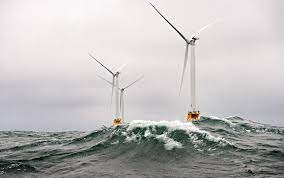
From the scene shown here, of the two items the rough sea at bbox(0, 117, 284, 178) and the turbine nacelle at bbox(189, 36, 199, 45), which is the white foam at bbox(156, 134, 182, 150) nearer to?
the rough sea at bbox(0, 117, 284, 178)

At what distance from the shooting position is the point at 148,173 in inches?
1126

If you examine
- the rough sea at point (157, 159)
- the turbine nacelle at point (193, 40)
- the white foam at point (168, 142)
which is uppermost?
the turbine nacelle at point (193, 40)

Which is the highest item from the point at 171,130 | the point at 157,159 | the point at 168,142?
the point at 171,130

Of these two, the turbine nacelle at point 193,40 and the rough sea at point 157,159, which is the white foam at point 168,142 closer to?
the rough sea at point 157,159

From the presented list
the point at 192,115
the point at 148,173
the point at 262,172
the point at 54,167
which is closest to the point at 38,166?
the point at 54,167

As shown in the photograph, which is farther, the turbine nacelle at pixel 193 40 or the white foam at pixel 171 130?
the turbine nacelle at pixel 193 40

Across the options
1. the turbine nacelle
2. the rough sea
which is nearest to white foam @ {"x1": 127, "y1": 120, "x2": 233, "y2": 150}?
the rough sea

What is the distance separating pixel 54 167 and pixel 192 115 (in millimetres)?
38253

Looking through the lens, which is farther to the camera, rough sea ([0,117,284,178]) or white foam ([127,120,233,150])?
white foam ([127,120,233,150])

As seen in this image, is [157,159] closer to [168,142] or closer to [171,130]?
[168,142]

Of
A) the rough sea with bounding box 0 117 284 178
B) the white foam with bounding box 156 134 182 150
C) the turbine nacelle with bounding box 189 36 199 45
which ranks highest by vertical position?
the turbine nacelle with bounding box 189 36 199 45

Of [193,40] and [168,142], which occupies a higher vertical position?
[193,40]

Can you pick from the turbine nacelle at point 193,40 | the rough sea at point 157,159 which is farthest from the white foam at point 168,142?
the turbine nacelle at point 193,40

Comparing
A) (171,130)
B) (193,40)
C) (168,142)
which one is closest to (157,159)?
(168,142)
